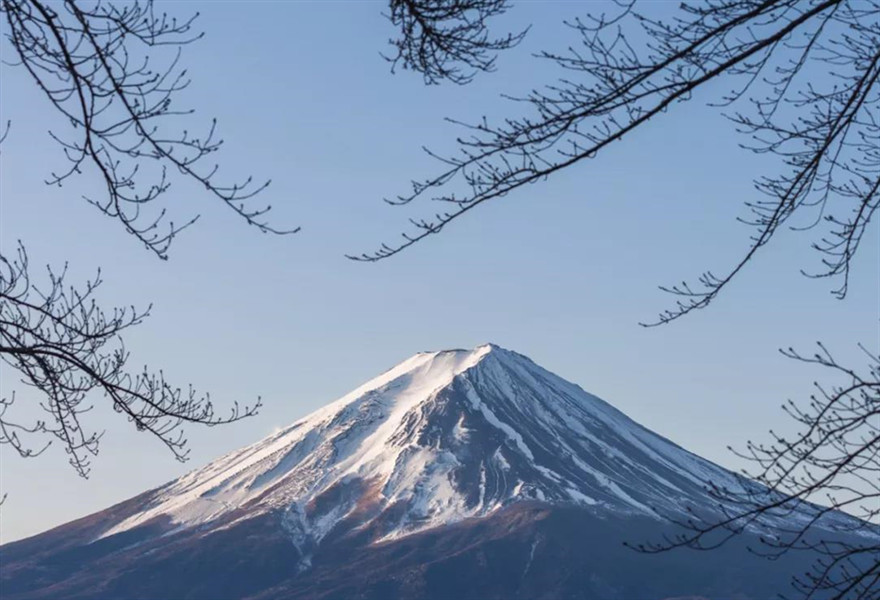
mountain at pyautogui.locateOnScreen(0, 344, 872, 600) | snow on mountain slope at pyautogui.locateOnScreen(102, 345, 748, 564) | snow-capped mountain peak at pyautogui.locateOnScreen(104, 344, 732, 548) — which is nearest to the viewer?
mountain at pyautogui.locateOnScreen(0, 344, 872, 600)

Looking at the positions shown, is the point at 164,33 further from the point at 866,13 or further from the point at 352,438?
the point at 352,438

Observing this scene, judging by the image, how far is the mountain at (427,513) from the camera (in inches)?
5418

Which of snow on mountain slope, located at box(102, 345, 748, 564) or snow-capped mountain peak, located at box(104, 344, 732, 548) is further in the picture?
snow-capped mountain peak, located at box(104, 344, 732, 548)

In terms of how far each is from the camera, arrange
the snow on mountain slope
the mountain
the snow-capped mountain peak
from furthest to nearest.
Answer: the snow-capped mountain peak < the snow on mountain slope < the mountain

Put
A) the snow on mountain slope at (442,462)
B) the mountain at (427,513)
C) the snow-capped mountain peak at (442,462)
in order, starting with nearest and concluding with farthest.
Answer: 1. the mountain at (427,513)
2. the snow on mountain slope at (442,462)
3. the snow-capped mountain peak at (442,462)

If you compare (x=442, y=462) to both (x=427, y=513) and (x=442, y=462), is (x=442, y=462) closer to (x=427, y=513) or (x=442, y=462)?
(x=442, y=462)

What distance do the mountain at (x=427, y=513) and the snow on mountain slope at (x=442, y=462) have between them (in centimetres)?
22

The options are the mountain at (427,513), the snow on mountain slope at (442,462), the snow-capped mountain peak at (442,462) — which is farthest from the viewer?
the snow-capped mountain peak at (442,462)

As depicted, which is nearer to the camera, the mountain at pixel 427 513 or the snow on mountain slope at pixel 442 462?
the mountain at pixel 427 513

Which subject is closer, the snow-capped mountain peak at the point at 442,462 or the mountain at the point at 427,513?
the mountain at the point at 427,513

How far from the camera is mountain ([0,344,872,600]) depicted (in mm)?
137625

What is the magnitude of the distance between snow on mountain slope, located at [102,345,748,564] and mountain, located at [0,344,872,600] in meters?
0.22

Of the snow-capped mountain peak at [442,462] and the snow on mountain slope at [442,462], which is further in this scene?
the snow-capped mountain peak at [442,462]

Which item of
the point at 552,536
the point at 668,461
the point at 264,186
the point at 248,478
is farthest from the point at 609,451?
the point at 264,186
